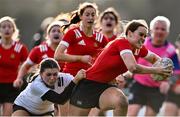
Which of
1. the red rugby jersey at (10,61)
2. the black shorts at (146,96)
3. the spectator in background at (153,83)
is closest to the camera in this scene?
the spectator in background at (153,83)

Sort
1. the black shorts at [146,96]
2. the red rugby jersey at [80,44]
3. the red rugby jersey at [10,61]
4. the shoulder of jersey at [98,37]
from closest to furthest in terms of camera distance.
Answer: the red rugby jersey at [80,44], the shoulder of jersey at [98,37], the black shorts at [146,96], the red rugby jersey at [10,61]

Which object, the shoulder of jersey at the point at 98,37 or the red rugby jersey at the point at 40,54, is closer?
the shoulder of jersey at the point at 98,37

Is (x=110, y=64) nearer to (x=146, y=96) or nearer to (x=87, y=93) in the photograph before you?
(x=87, y=93)

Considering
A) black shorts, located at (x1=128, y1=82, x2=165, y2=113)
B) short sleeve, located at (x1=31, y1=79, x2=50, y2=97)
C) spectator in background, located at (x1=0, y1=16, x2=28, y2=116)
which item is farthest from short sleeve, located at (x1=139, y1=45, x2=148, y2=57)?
spectator in background, located at (x1=0, y1=16, x2=28, y2=116)

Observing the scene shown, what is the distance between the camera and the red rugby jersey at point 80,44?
10125mm

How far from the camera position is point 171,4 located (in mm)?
18203

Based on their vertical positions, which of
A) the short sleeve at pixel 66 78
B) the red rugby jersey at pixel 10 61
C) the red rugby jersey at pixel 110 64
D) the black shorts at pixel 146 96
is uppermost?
the red rugby jersey at pixel 110 64

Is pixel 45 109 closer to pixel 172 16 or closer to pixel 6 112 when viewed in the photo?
pixel 6 112

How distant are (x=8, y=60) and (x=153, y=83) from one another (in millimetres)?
2246

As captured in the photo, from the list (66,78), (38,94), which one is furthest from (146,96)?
(38,94)

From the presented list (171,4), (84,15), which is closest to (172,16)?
(171,4)

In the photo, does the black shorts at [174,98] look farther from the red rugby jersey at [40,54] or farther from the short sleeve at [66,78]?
the short sleeve at [66,78]

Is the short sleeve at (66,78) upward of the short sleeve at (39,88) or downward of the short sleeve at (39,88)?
upward

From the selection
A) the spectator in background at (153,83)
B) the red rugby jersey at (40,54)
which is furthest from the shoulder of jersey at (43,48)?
the spectator in background at (153,83)
